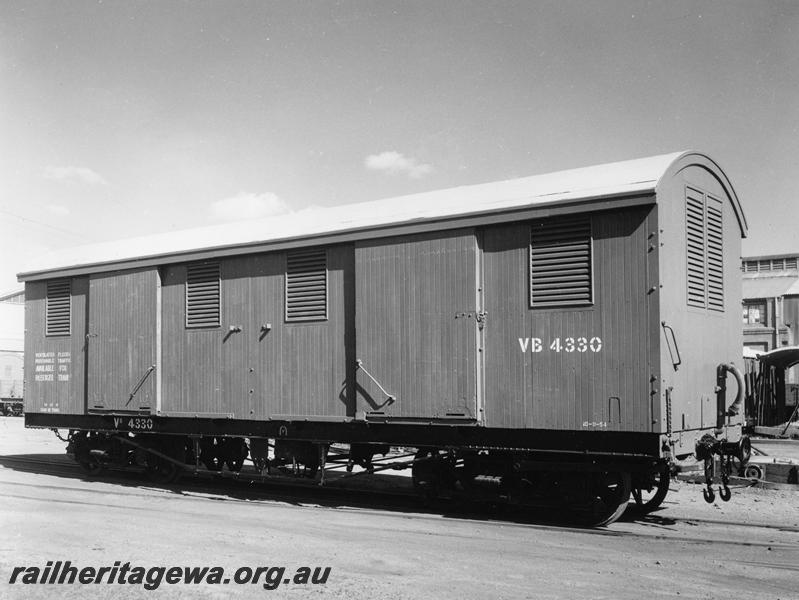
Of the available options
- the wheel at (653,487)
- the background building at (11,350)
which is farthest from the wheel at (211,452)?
the background building at (11,350)

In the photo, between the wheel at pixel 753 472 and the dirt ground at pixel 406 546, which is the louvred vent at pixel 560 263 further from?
the wheel at pixel 753 472

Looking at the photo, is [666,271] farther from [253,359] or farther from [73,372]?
[73,372]

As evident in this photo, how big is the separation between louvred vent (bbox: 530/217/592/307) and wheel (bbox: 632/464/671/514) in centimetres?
216

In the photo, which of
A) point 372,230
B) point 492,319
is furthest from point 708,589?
point 372,230

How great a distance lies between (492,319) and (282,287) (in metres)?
3.45

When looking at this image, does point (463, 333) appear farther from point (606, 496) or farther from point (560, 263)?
point (606, 496)

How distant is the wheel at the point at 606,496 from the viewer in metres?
8.74

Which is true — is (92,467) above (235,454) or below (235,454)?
below

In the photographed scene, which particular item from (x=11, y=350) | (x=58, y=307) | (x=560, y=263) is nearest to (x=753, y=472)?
(x=560, y=263)

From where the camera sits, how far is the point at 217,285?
39.2ft

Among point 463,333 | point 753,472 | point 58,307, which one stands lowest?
point 753,472

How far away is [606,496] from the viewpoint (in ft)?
29.3

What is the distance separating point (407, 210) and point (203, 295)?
3913mm

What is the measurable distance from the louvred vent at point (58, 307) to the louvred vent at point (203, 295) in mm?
3134
